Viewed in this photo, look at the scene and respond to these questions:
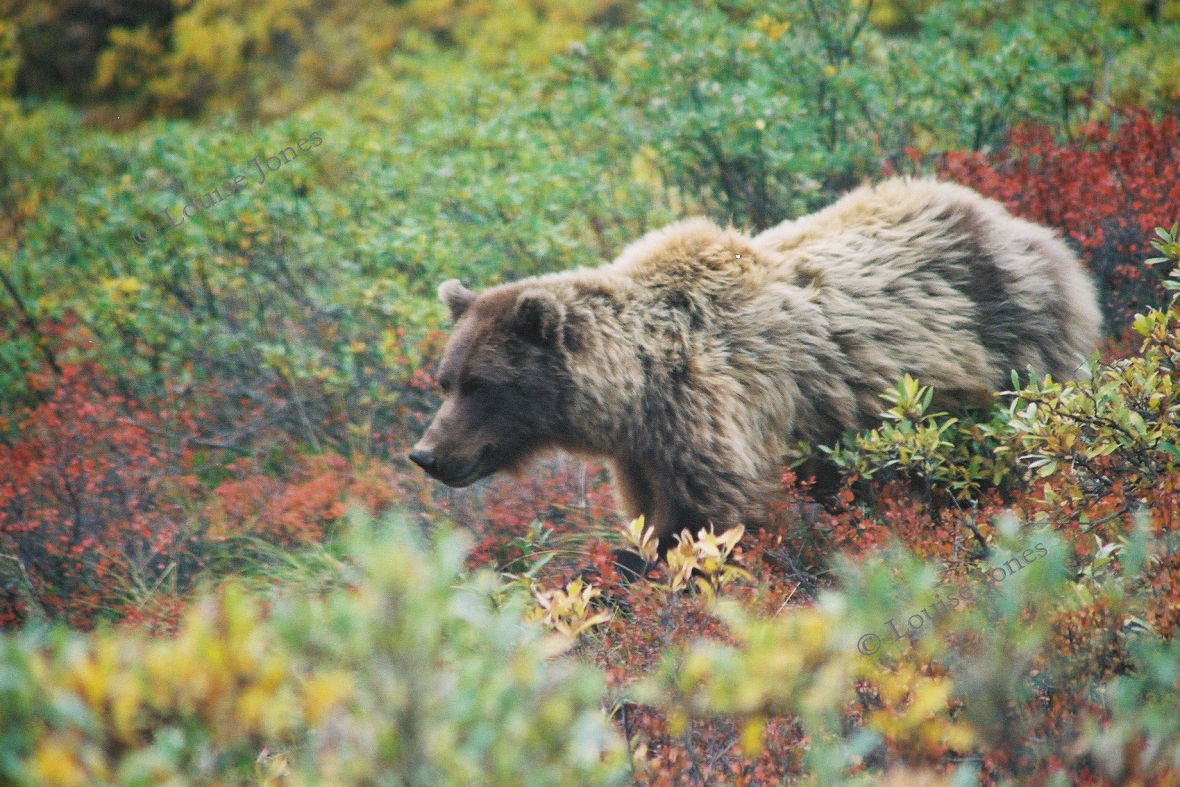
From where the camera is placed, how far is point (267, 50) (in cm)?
1401

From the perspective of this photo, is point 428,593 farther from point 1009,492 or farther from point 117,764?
point 1009,492

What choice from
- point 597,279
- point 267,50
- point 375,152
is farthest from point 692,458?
point 267,50

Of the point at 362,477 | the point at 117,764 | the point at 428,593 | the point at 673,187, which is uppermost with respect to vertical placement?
the point at 428,593

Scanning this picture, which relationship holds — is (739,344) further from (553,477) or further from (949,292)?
(553,477)

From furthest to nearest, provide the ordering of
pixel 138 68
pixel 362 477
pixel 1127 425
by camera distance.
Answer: pixel 138 68, pixel 362 477, pixel 1127 425

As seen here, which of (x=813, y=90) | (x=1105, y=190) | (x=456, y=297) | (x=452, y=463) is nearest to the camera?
(x=452, y=463)

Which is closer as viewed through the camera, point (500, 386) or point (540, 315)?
point (540, 315)

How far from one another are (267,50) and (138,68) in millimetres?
1800

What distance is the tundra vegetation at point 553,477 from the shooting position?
1.87 m

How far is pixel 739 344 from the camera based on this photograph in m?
4.59

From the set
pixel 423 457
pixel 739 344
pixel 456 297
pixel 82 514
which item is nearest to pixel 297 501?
pixel 82 514

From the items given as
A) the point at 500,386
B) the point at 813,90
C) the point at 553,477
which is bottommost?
the point at 553,477

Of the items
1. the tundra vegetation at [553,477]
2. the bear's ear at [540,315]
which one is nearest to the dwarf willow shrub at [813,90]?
the tundra vegetation at [553,477]

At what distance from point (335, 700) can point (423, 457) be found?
2.83 m
